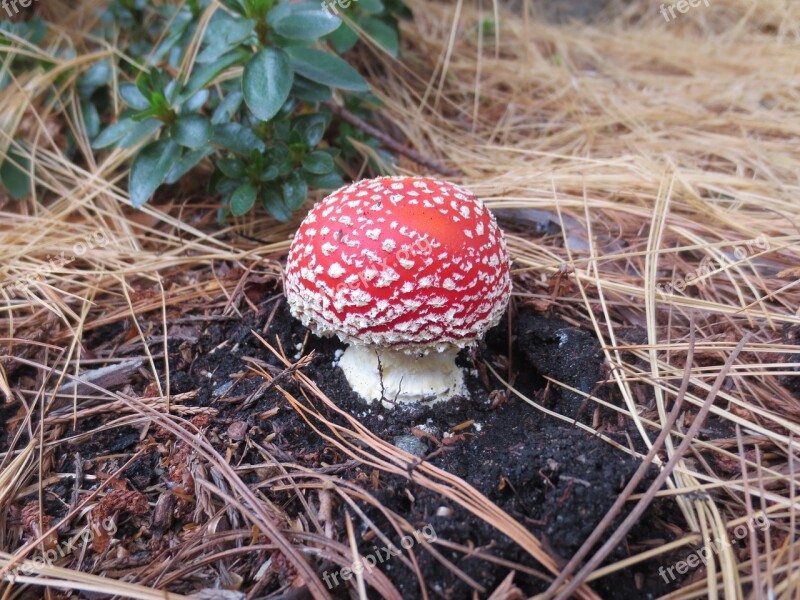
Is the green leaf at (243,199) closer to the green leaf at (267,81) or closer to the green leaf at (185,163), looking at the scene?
the green leaf at (185,163)

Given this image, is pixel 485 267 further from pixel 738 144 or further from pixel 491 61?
pixel 491 61

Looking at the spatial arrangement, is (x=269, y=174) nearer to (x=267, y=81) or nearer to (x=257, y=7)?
(x=267, y=81)

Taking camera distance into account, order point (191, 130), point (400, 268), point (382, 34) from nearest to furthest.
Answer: point (400, 268) < point (191, 130) < point (382, 34)

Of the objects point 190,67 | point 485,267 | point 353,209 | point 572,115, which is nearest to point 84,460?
point 353,209

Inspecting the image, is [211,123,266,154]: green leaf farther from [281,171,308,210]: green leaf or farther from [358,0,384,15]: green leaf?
[358,0,384,15]: green leaf

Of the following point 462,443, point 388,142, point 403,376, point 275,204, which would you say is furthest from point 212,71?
point 462,443

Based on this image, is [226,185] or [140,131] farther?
[226,185]

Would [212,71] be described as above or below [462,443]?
above

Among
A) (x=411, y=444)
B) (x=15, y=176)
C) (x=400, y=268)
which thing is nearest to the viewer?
(x=400, y=268)

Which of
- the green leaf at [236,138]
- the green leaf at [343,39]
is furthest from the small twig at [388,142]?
the green leaf at [236,138]
